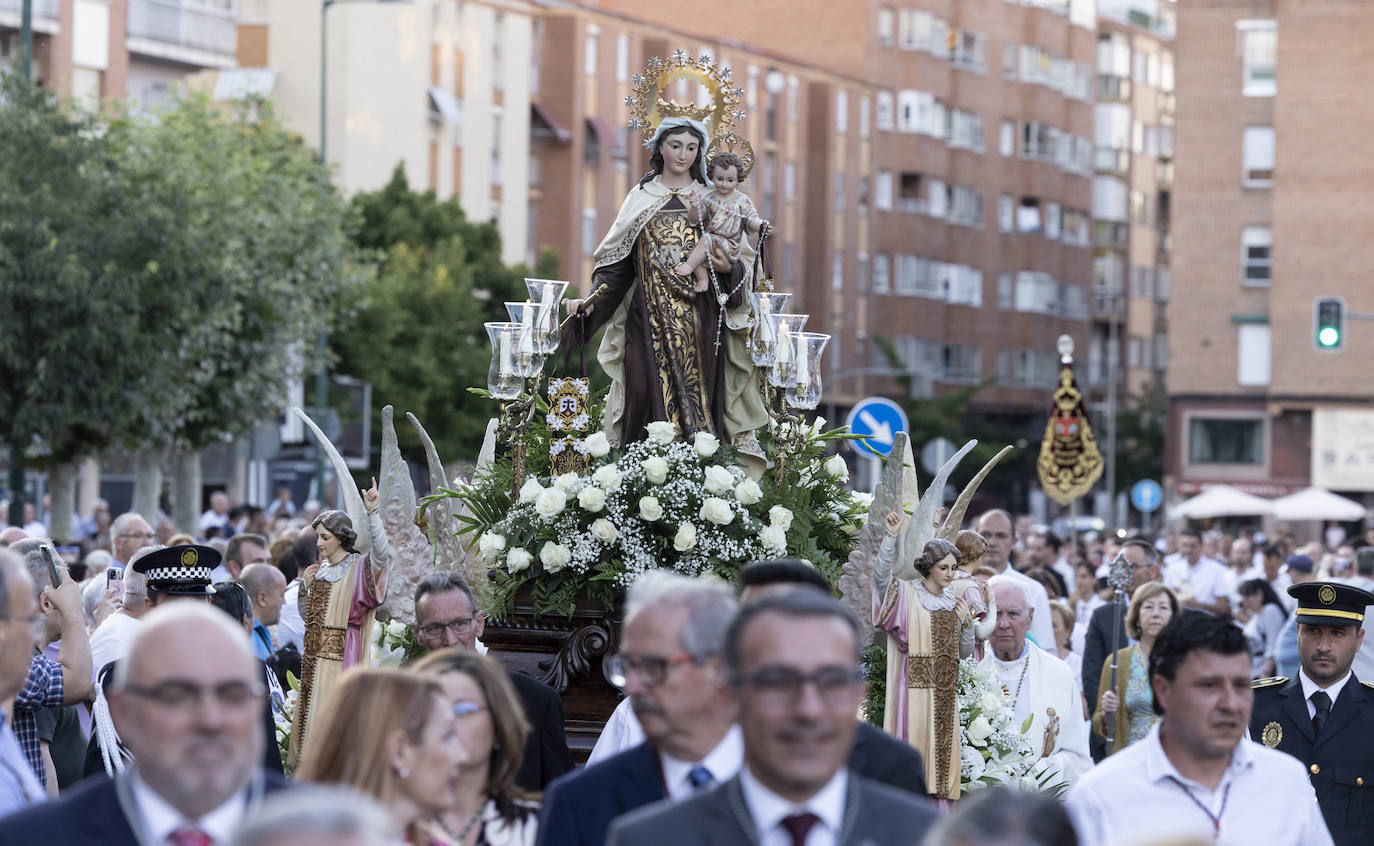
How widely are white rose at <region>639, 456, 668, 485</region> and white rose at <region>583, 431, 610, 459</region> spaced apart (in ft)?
1.20

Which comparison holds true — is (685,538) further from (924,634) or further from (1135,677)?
(1135,677)

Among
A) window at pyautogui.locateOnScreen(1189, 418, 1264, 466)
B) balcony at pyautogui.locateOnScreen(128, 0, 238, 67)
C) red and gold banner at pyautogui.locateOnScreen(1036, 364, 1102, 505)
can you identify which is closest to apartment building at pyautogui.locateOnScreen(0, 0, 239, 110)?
balcony at pyautogui.locateOnScreen(128, 0, 238, 67)

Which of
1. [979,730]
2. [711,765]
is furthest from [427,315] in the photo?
[711,765]

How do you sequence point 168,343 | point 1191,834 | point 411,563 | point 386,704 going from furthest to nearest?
point 168,343 → point 411,563 → point 386,704 → point 1191,834

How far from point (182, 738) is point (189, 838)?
0.65 feet

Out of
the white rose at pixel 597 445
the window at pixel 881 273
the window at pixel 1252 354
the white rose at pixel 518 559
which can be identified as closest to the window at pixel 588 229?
the window at pixel 881 273

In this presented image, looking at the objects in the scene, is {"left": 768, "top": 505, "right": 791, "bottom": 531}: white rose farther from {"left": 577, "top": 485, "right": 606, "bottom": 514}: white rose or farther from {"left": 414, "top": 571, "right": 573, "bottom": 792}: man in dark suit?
{"left": 414, "top": 571, "right": 573, "bottom": 792}: man in dark suit

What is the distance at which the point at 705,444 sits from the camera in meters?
10.8

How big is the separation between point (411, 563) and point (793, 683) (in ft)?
20.9

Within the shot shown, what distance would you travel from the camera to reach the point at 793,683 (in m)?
4.57

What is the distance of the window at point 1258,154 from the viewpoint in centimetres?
6150

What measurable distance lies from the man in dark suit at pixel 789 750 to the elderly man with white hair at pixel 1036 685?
235 inches

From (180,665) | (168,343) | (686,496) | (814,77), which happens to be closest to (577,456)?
(686,496)

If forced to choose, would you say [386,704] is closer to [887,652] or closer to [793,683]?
[793,683]
